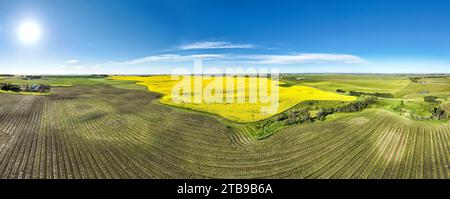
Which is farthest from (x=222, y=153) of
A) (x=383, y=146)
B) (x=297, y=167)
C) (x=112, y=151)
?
(x=383, y=146)

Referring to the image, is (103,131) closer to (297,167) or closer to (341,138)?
(297,167)

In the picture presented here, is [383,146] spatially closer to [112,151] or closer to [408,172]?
[408,172]

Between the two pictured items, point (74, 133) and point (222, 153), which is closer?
point (222, 153)

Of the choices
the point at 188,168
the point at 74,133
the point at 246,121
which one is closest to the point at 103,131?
the point at 74,133

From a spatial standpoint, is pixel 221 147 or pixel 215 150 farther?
pixel 221 147
